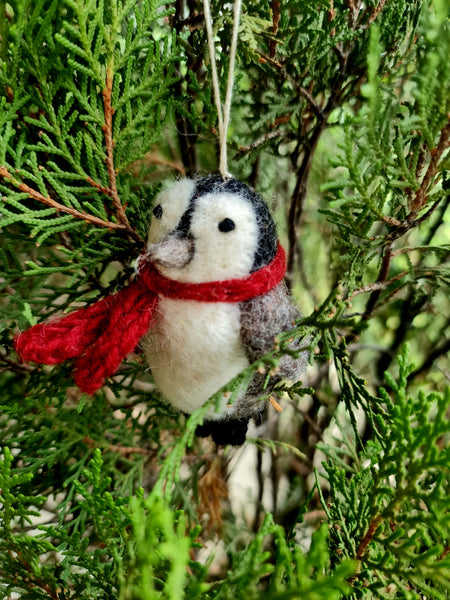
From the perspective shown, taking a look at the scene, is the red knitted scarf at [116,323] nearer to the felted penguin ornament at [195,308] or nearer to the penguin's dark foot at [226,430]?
the felted penguin ornament at [195,308]

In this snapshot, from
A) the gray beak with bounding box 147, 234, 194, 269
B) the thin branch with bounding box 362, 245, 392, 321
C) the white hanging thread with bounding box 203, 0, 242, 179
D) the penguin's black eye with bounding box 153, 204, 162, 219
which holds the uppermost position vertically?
the white hanging thread with bounding box 203, 0, 242, 179

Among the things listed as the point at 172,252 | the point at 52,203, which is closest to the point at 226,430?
the point at 172,252

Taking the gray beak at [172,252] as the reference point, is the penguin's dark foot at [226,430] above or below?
below

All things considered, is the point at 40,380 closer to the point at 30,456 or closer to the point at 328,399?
the point at 30,456

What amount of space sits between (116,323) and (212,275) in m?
0.14

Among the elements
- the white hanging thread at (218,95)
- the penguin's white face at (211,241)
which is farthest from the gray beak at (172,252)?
the white hanging thread at (218,95)

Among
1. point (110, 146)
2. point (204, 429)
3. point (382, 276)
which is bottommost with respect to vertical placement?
point (204, 429)

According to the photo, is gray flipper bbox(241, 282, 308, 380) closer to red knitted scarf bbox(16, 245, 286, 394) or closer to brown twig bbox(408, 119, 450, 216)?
red knitted scarf bbox(16, 245, 286, 394)

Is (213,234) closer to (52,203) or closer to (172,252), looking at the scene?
(172,252)

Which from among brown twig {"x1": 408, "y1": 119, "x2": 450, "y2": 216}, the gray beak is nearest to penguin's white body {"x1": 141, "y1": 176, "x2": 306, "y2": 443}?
the gray beak

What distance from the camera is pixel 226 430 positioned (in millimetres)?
687

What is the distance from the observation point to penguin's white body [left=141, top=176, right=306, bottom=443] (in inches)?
21.2

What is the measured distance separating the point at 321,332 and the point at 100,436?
0.56 metres

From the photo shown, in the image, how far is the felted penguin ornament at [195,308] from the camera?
54cm
